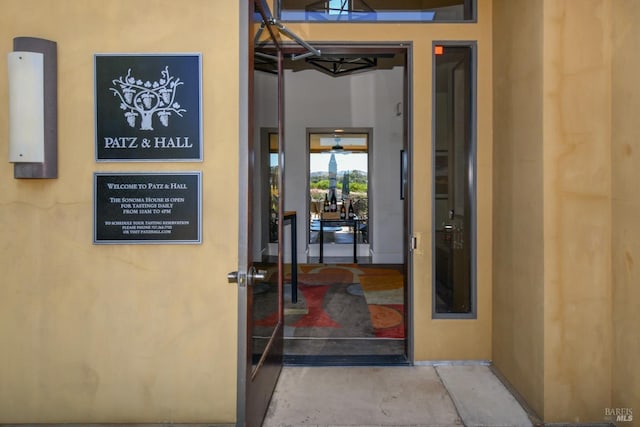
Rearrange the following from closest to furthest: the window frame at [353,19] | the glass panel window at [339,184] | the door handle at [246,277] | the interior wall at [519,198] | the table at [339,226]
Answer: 1. the door handle at [246,277]
2. the interior wall at [519,198]
3. the window frame at [353,19]
4. the table at [339,226]
5. the glass panel window at [339,184]

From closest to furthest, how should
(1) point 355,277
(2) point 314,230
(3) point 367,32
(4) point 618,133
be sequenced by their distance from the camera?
(4) point 618,133 < (3) point 367,32 < (1) point 355,277 < (2) point 314,230

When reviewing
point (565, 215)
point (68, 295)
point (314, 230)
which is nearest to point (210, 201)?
point (68, 295)

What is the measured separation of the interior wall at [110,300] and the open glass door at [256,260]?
18cm

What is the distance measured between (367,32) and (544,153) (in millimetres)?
1505

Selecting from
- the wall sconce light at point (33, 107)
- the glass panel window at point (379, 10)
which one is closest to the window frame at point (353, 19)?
the glass panel window at point (379, 10)

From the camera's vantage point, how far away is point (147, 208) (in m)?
2.08

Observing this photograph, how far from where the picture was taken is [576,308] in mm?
2141

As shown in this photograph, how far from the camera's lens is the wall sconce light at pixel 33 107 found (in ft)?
6.30

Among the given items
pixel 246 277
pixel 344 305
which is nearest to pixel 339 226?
pixel 344 305

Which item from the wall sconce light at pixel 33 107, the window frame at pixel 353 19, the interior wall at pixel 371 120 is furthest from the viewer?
the interior wall at pixel 371 120

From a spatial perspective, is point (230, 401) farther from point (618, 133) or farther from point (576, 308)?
point (618, 133)

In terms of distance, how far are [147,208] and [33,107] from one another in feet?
2.39

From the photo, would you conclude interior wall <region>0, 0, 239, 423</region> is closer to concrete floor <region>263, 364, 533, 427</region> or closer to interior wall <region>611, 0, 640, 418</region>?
concrete floor <region>263, 364, 533, 427</region>

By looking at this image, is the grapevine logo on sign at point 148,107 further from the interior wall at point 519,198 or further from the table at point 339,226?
the table at point 339,226
